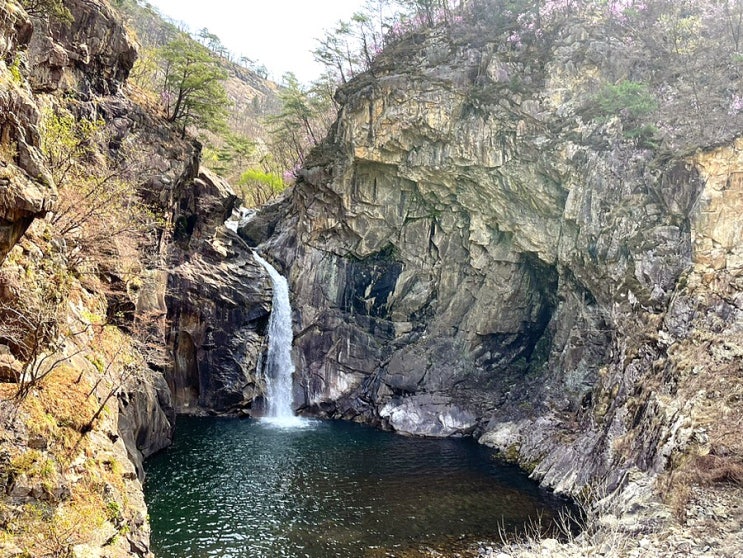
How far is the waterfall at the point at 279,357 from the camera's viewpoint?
1324 inches

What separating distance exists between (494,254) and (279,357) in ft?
53.3

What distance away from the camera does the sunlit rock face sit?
22.1 metres

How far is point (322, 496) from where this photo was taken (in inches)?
767

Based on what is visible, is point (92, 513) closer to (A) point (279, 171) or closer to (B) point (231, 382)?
(B) point (231, 382)

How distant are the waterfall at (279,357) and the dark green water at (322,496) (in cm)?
539

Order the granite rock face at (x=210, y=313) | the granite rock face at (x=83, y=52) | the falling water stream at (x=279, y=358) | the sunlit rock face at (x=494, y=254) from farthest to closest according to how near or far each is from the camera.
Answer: the falling water stream at (x=279, y=358) < the granite rock face at (x=210, y=313) < the sunlit rock face at (x=494, y=254) < the granite rock face at (x=83, y=52)

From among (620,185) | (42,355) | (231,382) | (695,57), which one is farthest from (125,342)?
(695,57)

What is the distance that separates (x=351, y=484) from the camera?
2091 cm

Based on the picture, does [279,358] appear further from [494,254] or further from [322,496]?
[322,496]

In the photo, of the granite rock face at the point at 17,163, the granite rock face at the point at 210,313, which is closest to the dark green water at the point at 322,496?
the granite rock face at the point at 210,313

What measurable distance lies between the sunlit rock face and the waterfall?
0.92 metres

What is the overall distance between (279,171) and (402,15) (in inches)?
967

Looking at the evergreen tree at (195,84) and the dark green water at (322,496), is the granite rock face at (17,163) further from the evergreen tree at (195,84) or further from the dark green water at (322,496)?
the evergreen tree at (195,84)

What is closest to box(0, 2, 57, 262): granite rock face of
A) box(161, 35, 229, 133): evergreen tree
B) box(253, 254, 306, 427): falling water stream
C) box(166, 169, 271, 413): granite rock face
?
box(166, 169, 271, 413): granite rock face
